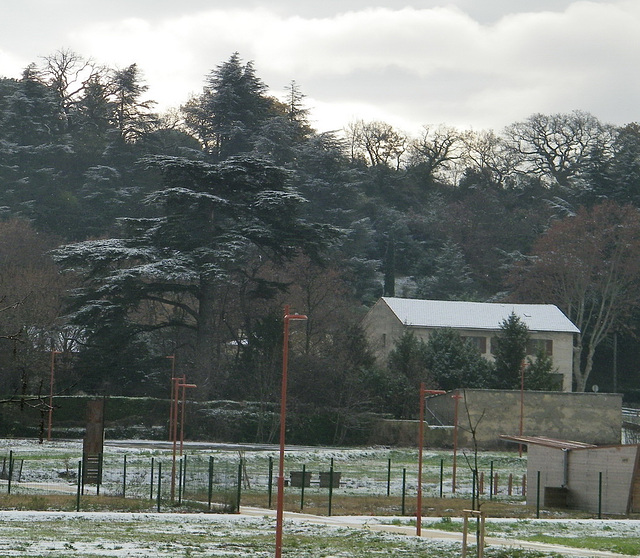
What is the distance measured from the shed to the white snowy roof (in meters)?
43.1

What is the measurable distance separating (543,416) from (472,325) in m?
17.9

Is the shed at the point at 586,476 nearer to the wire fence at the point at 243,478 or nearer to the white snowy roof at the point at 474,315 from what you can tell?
the wire fence at the point at 243,478

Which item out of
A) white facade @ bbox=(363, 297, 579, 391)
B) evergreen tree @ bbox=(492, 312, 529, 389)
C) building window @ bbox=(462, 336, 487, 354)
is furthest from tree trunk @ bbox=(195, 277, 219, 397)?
building window @ bbox=(462, 336, 487, 354)

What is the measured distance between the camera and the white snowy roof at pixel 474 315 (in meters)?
88.8

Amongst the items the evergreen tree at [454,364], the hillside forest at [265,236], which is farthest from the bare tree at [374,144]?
the evergreen tree at [454,364]

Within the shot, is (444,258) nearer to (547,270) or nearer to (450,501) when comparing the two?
(547,270)

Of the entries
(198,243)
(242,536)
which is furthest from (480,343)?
(242,536)

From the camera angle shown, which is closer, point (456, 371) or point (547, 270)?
point (456, 371)

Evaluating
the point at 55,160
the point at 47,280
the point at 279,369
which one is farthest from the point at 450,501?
the point at 55,160

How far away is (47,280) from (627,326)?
158 feet

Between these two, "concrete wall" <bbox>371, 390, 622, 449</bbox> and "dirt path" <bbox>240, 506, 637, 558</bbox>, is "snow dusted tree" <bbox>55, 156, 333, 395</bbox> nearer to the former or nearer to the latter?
"concrete wall" <bbox>371, 390, 622, 449</bbox>

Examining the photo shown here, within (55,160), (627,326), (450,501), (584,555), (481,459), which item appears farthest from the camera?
(55,160)

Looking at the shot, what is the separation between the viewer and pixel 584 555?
24.3m

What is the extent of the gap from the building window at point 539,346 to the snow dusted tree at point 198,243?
23181 millimetres
